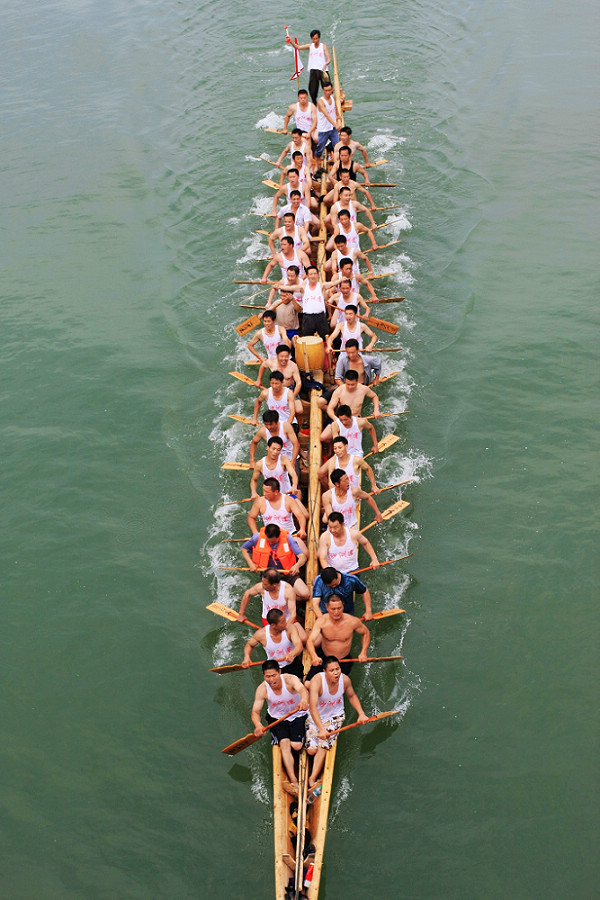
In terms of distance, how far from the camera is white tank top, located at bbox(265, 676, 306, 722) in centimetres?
819

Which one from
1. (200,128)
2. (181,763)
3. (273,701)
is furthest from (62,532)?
(200,128)

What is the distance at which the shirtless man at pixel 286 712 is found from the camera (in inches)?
321

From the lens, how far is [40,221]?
18906mm

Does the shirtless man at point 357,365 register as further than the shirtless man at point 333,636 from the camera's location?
Yes

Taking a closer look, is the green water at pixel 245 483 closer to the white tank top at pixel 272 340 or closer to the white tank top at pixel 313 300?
the white tank top at pixel 272 340

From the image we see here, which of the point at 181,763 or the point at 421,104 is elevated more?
the point at 421,104

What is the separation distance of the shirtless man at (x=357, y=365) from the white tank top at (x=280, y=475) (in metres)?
2.01

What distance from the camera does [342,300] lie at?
12984 millimetres

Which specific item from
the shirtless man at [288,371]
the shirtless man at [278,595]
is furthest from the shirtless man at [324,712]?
the shirtless man at [288,371]

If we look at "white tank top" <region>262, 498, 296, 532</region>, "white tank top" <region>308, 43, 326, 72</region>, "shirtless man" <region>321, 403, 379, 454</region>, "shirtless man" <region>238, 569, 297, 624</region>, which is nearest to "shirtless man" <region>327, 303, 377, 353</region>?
"shirtless man" <region>321, 403, 379, 454</region>

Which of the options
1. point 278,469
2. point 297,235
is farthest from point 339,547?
point 297,235

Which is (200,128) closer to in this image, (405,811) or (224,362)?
(224,362)

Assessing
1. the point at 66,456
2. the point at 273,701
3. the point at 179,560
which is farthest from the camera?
the point at 66,456

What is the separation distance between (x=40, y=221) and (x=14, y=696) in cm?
1231
